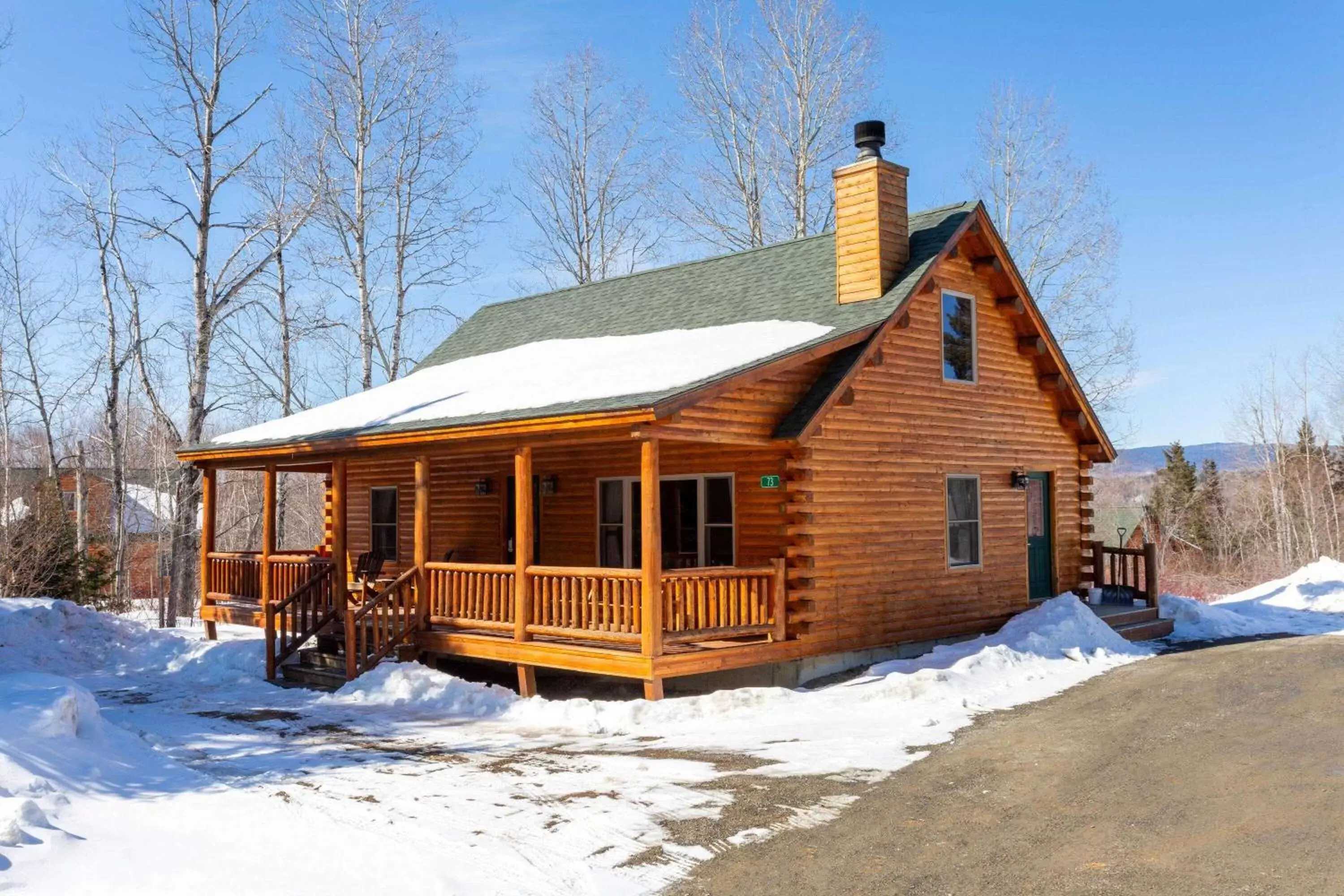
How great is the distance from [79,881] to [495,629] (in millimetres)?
7458

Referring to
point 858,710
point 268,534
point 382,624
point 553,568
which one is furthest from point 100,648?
point 858,710

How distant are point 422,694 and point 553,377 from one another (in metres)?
4.22

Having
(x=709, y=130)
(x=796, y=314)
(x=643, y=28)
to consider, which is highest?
(x=643, y=28)

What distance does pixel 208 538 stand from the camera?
732 inches

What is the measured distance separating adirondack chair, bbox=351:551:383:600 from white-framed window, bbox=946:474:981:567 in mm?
7990

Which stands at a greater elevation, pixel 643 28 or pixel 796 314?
pixel 643 28

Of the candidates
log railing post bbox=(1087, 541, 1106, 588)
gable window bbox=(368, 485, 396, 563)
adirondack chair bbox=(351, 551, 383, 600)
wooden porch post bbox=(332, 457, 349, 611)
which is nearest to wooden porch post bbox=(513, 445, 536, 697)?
wooden porch post bbox=(332, 457, 349, 611)

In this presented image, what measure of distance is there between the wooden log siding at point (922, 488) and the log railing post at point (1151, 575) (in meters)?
1.12

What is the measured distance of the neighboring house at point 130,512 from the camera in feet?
106

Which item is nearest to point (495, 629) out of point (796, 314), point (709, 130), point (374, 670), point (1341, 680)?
point (374, 670)

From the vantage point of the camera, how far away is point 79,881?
5719mm

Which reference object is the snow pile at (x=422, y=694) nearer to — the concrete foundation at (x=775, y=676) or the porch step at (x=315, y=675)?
the porch step at (x=315, y=675)

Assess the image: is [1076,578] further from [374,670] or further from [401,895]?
[401,895]

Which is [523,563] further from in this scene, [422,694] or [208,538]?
[208,538]
